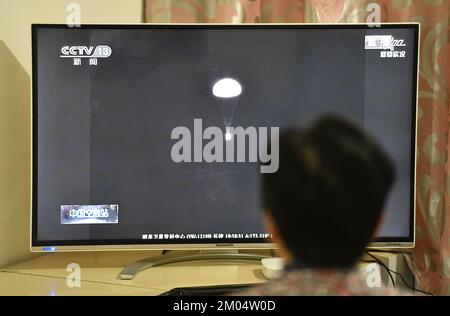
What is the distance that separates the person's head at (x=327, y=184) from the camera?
10.7 inches

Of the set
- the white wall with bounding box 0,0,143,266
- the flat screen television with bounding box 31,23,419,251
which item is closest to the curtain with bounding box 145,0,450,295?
the flat screen television with bounding box 31,23,419,251

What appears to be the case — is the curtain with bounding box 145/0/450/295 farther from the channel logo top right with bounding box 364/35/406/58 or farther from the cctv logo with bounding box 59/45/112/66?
the cctv logo with bounding box 59/45/112/66

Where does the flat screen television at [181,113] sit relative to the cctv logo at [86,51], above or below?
below

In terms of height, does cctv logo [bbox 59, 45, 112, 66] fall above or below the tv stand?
above

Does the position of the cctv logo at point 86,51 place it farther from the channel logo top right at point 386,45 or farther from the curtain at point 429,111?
the channel logo top right at point 386,45

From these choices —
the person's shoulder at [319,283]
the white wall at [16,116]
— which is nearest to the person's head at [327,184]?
the person's shoulder at [319,283]

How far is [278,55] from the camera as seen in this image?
1020 mm

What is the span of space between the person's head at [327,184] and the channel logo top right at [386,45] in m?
0.80

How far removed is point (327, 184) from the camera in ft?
0.90

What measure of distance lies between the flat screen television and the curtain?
0.43 feet

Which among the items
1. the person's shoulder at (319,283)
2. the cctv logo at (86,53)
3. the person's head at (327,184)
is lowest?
the person's shoulder at (319,283)

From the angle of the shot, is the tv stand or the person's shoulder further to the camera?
the tv stand

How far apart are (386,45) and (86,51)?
63 cm

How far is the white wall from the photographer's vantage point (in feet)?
3.56
